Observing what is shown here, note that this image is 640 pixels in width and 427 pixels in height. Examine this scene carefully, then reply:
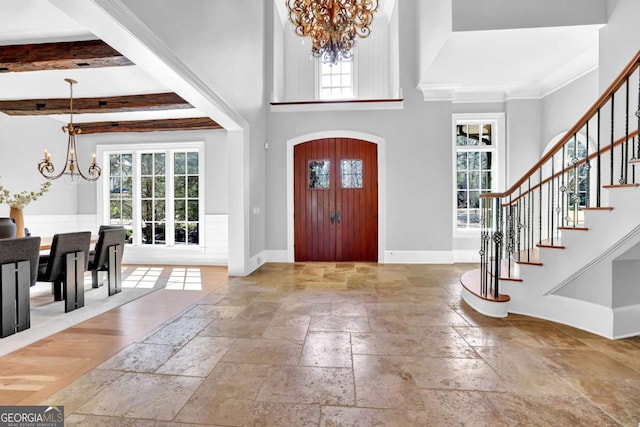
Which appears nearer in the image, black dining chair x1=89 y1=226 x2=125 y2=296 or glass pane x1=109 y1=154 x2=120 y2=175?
black dining chair x1=89 y1=226 x2=125 y2=296

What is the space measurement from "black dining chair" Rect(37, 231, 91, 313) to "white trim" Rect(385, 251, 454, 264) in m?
4.93

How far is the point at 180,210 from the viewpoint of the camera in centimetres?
661

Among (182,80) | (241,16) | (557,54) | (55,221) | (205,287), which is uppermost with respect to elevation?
(241,16)

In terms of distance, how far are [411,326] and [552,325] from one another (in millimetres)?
1387

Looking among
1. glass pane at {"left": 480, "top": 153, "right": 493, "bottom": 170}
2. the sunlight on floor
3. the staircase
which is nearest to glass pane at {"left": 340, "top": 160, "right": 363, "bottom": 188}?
glass pane at {"left": 480, "top": 153, "right": 493, "bottom": 170}

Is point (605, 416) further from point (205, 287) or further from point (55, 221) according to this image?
point (55, 221)

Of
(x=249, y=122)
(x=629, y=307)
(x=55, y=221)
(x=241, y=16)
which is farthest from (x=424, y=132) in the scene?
(x=55, y=221)

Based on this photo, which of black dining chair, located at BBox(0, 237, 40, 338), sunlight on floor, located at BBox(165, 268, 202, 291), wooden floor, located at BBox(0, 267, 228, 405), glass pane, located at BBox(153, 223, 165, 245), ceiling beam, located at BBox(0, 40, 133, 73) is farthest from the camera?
glass pane, located at BBox(153, 223, 165, 245)

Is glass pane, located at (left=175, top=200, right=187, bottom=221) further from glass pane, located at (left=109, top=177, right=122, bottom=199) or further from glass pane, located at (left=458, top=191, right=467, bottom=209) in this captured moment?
glass pane, located at (left=458, top=191, right=467, bottom=209)

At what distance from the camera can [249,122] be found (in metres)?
5.30

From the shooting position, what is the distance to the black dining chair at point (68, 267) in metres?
3.35

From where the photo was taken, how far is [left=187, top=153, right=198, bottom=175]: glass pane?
6.56m

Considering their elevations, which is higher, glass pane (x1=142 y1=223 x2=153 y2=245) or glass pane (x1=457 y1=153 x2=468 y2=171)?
glass pane (x1=457 y1=153 x2=468 y2=171)

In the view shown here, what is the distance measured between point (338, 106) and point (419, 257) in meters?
3.49
